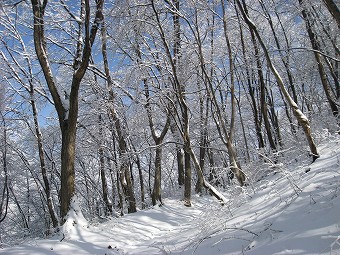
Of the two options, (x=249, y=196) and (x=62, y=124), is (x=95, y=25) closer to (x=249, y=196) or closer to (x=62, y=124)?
(x=62, y=124)

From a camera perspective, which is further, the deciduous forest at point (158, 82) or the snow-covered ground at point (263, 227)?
the deciduous forest at point (158, 82)

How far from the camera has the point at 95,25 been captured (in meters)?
7.15

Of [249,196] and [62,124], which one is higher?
[62,124]

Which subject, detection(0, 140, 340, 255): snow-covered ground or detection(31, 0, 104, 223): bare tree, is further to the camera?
detection(31, 0, 104, 223): bare tree

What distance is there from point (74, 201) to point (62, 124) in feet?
6.11

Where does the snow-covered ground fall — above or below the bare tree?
below

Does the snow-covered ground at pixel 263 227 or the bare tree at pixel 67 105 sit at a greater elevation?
the bare tree at pixel 67 105

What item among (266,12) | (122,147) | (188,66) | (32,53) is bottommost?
(122,147)

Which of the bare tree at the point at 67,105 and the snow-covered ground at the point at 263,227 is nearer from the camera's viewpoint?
the snow-covered ground at the point at 263,227

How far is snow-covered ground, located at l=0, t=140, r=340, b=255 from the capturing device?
9.04 feet

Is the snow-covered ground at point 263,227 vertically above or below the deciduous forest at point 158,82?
below

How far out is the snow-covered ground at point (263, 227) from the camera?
276 centimetres

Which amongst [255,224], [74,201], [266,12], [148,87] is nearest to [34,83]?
[148,87]

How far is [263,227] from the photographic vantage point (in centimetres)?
345
